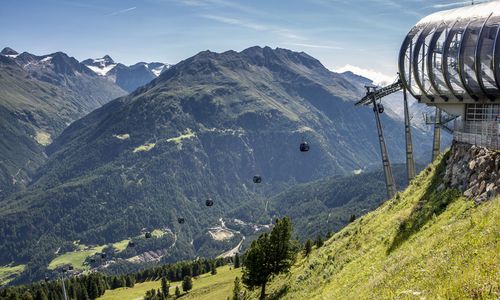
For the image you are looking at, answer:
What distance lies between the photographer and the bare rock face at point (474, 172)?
86.9 ft

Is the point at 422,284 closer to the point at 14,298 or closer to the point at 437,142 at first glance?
the point at 437,142

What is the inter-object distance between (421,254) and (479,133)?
15853 mm

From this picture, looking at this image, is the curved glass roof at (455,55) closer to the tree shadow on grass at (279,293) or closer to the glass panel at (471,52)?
the glass panel at (471,52)

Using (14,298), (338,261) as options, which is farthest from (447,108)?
(14,298)

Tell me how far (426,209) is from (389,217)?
26.6 feet

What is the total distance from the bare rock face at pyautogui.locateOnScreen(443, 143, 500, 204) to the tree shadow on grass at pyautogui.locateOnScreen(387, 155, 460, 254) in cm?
99

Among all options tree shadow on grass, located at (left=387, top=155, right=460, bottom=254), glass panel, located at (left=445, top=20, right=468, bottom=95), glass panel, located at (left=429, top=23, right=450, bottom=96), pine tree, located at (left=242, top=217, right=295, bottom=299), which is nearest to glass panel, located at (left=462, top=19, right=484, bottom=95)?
glass panel, located at (left=445, top=20, right=468, bottom=95)

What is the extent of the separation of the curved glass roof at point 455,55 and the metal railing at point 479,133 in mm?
2141

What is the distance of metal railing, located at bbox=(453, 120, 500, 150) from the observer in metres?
30.3

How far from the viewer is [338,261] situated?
39750 mm

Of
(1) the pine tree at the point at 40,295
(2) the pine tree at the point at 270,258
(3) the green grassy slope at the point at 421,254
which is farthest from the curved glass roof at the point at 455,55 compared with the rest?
(1) the pine tree at the point at 40,295

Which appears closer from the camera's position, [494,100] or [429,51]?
[494,100]

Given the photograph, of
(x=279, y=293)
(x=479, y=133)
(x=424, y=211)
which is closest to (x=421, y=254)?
(x=424, y=211)

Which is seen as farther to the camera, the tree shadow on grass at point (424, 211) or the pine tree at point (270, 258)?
the pine tree at point (270, 258)
